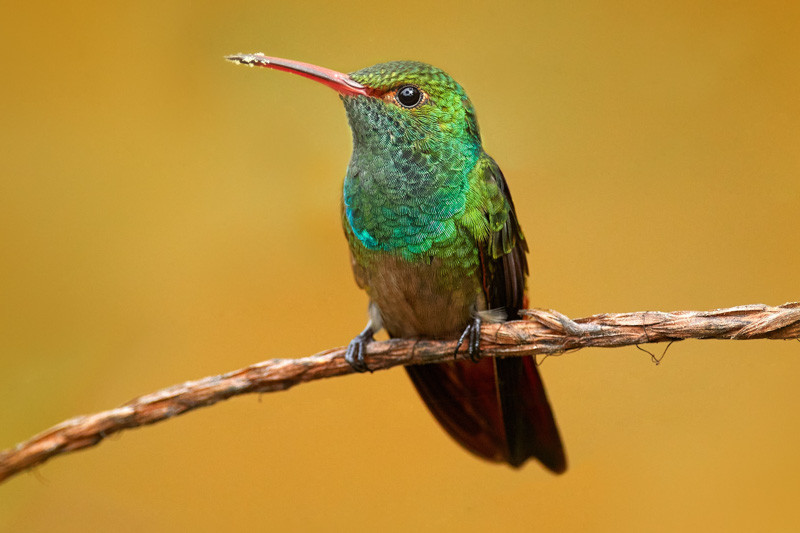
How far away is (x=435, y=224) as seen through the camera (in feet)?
5.50

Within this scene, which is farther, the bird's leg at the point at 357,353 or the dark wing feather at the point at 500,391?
the dark wing feather at the point at 500,391

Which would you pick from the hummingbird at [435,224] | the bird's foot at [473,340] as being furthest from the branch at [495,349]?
the hummingbird at [435,224]

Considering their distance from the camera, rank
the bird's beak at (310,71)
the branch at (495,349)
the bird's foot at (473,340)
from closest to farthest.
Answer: the branch at (495,349) → the bird's beak at (310,71) → the bird's foot at (473,340)

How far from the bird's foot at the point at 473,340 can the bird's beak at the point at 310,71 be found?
22.1 inches

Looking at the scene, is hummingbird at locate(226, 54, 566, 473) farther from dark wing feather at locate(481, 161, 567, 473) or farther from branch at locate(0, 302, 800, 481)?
branch at locate(0, 302, 800, 481)

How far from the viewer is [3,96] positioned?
97.3 inches

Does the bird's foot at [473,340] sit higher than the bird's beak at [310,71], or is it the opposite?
the bird's beak at [310,71]

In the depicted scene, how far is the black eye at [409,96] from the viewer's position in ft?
5.64

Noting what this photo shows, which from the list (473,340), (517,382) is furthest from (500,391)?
(473,340)

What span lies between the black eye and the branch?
521 mm

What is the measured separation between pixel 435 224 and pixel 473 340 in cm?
26

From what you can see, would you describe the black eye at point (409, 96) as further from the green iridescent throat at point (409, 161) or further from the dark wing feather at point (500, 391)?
the dark wing feather at point (500, 391)

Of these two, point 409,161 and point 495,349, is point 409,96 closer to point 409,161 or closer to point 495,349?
point 409,161

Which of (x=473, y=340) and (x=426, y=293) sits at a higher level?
(x=426, y=293)
